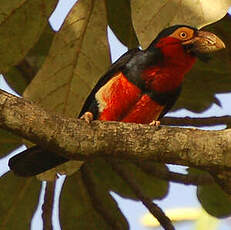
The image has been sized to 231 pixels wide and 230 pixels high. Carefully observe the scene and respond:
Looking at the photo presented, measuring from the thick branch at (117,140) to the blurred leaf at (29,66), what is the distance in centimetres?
169

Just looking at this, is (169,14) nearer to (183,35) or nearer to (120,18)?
(183,35)

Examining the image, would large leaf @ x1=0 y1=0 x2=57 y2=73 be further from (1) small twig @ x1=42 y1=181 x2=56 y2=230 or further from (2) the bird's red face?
(1) small twig @ x1=42 y1=181 x2=56 y2=230

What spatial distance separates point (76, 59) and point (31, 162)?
580 millimetres

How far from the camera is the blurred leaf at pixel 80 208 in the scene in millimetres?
4820

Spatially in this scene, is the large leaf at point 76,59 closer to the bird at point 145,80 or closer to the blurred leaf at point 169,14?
the bird at point 145,80

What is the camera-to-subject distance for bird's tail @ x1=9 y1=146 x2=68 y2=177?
4105mm

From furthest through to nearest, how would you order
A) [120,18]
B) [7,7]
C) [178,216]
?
[178,216]
[120,18]
[7,7]

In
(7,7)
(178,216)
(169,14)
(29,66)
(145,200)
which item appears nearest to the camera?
(169,14)

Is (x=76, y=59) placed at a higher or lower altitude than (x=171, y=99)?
higher

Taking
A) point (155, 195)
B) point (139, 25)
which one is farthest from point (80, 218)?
point (139, 25)

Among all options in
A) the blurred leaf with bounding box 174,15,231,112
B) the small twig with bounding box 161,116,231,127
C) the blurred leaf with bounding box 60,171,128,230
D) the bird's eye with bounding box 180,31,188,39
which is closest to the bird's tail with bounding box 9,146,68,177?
the blurred leaf with bounding box 60,171,128,230

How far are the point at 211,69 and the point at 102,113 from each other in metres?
0.73

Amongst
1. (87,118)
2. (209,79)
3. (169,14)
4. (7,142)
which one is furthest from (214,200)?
(87,118)

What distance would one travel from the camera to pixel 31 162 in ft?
13.6
